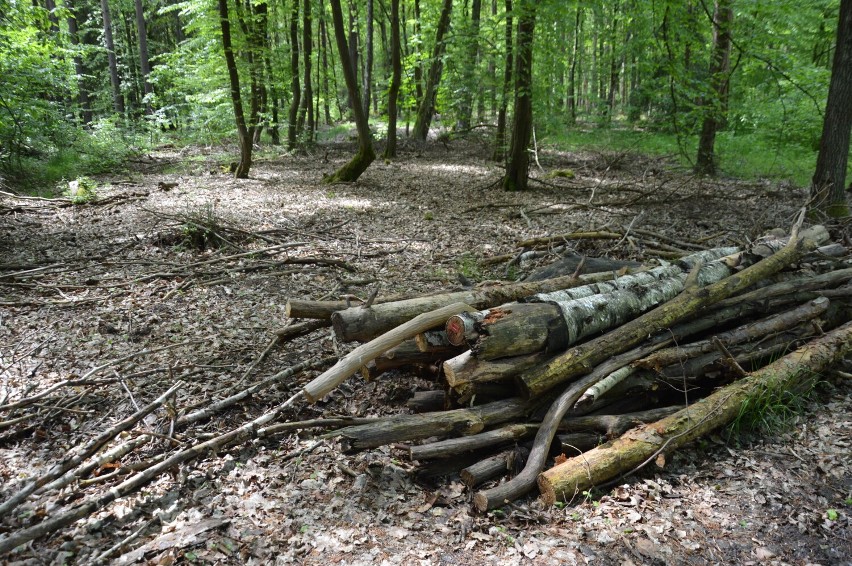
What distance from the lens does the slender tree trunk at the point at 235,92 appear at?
11.3 m

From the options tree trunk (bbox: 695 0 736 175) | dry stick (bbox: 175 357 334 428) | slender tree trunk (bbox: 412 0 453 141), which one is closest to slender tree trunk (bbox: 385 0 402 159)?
slender tree trunk (bbox: 412 0 453 141)

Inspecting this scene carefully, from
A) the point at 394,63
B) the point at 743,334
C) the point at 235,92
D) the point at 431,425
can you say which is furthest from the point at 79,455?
the point at 394,63

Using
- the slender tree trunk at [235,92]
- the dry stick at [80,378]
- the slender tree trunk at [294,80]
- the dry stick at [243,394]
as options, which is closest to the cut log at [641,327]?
the dry stick at [243,394]

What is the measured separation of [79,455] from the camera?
3416mm

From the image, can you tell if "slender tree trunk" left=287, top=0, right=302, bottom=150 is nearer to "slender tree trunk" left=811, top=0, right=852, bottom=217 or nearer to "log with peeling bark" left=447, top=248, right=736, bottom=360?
"slender tree trunk" left=811, top=0, right=852, bottom=217

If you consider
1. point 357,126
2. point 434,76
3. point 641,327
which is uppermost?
point 434,76

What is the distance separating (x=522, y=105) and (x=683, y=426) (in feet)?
32.0

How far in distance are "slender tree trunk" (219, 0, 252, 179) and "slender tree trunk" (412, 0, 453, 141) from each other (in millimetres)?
4970

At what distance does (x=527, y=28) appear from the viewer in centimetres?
1102

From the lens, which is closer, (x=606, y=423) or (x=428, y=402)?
(x=606, y=423)

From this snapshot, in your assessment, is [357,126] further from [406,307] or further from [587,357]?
[587,357]

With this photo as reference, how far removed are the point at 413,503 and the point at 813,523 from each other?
2.53 m

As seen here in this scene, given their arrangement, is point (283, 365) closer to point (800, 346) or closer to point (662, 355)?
point (662, 355)

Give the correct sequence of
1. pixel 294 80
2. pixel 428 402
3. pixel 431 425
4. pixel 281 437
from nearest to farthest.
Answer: pixel 431 425 → pixel 281 437 → pixel 428 402 → pixel 294 80
